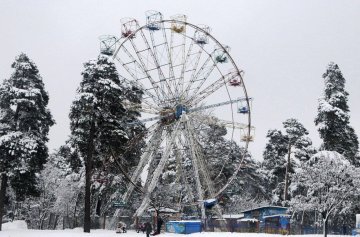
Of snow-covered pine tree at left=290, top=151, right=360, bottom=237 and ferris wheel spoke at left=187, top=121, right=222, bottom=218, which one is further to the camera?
ferris wheel spoke at left=187, top=121, right=222, bottom=218

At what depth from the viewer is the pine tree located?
4041cm

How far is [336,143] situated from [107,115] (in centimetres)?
2323

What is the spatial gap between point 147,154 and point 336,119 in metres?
19.4

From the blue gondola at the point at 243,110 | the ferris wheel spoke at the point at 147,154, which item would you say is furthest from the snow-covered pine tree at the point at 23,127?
the blue gondola at the point at 243,110

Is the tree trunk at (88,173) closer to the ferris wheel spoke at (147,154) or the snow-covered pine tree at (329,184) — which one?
the ferris wheel spoke at (147,154)

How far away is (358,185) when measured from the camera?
37281mm

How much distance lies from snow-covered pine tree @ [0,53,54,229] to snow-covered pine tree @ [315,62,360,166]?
26.5 meters

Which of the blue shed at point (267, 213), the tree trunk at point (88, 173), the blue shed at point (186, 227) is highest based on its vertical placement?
the tree trunk at point (88, 173)

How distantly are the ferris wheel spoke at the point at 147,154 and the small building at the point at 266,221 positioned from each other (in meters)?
9.99

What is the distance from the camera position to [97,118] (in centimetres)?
4069

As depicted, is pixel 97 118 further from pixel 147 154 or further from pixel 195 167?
pixel 195 167

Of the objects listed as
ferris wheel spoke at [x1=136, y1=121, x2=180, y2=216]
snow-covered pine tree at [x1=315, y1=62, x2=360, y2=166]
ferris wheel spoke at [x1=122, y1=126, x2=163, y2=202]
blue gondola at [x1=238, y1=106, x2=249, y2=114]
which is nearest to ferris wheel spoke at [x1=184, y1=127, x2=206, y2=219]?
ferris wheel spoke at [x1=136, y1=121, x2=180, y2=216]

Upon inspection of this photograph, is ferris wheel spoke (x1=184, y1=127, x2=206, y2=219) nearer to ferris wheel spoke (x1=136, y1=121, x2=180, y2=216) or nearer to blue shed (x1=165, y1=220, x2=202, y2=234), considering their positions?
ferris wheel spoke (x1=136, y1=121, x2=180, y2=216)

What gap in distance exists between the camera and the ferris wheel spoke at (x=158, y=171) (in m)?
42.5
